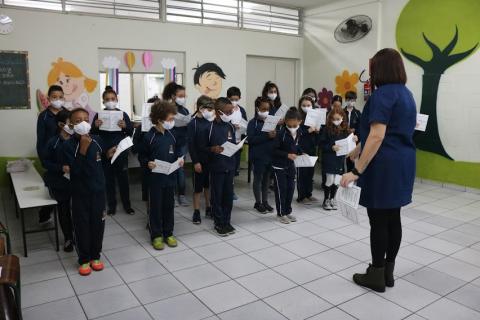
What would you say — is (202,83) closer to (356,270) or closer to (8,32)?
(8,32)

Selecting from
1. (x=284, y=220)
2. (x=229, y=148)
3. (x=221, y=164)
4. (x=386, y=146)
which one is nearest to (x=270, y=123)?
(x=229, y=148)

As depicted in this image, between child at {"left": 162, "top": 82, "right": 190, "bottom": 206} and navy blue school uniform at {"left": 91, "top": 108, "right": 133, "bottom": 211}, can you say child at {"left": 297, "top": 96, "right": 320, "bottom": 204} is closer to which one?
child at {"left": 162, "top": 82, "right": 190, "bottom": 206}

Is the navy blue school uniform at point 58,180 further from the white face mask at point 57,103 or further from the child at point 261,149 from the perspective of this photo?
the child at point 261,149

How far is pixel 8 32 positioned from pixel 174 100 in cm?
242

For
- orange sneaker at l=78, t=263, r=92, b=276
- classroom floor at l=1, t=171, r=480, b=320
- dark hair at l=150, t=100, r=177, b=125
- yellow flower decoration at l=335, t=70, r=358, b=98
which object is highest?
yellow flower decoration at l=335, t=70, r=358, b=98

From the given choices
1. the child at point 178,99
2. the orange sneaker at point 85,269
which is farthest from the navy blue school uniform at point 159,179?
the child at point 178,99

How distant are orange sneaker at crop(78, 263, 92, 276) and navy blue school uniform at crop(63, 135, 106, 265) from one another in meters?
0.03

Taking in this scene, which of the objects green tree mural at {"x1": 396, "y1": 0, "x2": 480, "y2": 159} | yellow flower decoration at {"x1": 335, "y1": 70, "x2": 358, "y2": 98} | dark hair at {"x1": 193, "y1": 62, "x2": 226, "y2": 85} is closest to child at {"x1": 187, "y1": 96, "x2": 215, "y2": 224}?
dark hair at {"x1": 193, "y1": 62, "x2": 226, "y2": 85}

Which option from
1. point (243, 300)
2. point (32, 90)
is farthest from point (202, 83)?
point (243, 300)

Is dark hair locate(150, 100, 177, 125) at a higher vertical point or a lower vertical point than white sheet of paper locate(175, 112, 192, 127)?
higher

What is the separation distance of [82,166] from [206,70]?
4.05 metres

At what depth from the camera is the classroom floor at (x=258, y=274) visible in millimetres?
2580

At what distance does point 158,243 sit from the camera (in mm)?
3590

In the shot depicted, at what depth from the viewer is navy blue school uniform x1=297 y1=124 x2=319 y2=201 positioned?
4.97 m
